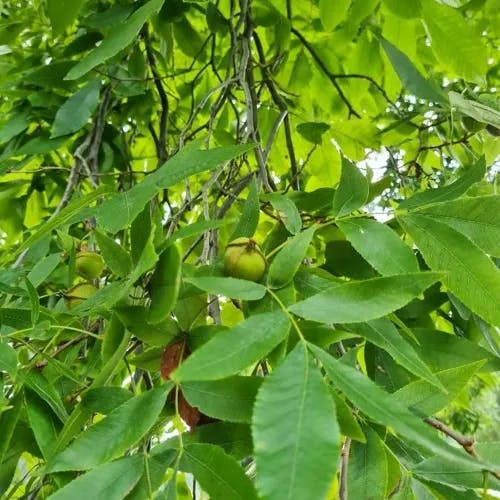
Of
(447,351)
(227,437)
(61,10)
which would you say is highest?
(61,10)

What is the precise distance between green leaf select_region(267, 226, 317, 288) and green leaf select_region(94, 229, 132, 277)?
0.12 m

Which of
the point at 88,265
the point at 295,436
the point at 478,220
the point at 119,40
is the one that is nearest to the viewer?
the point at 295,436

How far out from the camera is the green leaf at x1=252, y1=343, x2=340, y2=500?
334 millimetres

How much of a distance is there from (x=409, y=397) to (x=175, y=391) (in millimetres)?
185

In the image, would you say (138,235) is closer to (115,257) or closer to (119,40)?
(115,257)

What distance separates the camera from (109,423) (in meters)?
0.45

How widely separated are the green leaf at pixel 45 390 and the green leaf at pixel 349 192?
11.0 inches

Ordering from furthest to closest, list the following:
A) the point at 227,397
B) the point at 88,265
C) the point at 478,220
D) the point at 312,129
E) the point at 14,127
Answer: the point at 14,127, the point at 312,129, the point at 88,265, the point at 478,220, the point at 227,397

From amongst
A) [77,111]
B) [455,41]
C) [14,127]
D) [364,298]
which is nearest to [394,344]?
[364,298]

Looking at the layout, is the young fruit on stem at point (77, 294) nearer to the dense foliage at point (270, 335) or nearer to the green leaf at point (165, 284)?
the dense foliage at point (270, 335)

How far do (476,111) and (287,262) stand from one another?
0.38 m

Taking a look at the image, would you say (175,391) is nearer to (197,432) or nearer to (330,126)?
(197,432)

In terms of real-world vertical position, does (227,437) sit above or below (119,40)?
below

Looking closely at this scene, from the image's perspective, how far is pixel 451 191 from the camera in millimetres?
581
